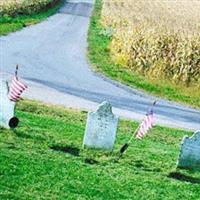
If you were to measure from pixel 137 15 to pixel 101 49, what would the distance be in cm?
1106

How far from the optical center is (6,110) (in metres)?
16.1

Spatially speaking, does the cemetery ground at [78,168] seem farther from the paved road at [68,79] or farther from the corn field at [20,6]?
the corn field at [20,6]

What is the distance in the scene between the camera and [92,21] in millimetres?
51969

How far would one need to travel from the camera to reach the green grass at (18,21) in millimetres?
40134

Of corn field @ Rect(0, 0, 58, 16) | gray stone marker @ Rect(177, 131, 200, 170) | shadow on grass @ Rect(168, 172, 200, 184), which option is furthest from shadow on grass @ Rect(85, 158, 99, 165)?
corn field @ Rect(0, 0, 58, 16)

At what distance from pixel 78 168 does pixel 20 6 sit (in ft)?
121

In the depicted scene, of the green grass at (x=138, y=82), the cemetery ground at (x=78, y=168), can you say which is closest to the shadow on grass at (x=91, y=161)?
the cemetery ground at (x=78, y=168)

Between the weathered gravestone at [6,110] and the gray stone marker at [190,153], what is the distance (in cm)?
375

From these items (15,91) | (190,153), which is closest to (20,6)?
(15,91)

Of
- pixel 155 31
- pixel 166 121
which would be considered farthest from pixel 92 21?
pixel 166 121

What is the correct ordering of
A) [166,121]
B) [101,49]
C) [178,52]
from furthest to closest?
[101,49] → [178,52] → [166,121]

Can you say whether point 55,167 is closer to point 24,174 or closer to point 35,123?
point 24,174

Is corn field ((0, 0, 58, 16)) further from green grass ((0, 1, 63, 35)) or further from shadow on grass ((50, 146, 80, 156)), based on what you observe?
shadow on grass ((50, 146, 80, 156))

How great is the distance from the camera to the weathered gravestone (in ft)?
52.3
